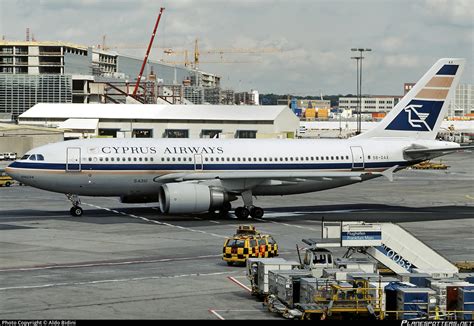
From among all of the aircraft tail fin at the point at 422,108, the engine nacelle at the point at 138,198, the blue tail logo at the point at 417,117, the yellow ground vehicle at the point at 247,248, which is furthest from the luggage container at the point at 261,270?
the blue tail logo at the point at 417,117

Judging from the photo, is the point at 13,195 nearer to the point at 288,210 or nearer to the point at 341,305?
the point at 288,210

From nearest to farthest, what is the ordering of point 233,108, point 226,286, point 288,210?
1. point 226,286
2. point 288,210
3. point 233,108

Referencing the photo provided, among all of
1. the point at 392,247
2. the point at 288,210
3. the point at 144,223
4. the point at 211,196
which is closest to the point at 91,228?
the point at 144,223

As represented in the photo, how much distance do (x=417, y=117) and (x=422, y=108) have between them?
2.94 feet

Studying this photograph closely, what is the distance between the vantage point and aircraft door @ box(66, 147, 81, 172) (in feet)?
202

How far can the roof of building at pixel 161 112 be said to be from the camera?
15762 cm

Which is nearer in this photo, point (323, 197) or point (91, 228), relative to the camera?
point (91, 228)

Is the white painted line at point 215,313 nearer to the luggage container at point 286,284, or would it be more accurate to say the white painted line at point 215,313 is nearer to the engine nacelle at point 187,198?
the luggage container at point 286,284

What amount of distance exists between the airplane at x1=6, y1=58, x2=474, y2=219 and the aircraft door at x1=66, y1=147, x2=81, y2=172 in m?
0.07

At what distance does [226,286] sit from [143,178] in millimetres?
25486

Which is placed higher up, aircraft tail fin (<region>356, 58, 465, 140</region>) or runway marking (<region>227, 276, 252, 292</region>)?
aircraft tail fin (<region>356, 58, 465, 140</region>)

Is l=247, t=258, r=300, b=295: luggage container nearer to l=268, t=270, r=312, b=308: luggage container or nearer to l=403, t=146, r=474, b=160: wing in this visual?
l=268, t=270, r=312, b=308: luggage container

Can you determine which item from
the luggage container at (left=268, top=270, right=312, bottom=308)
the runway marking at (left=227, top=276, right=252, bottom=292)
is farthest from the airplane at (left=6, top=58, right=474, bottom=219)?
the luggage container at (left=268, top=270, right=312, bottom=308)

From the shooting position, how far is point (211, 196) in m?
61.3
